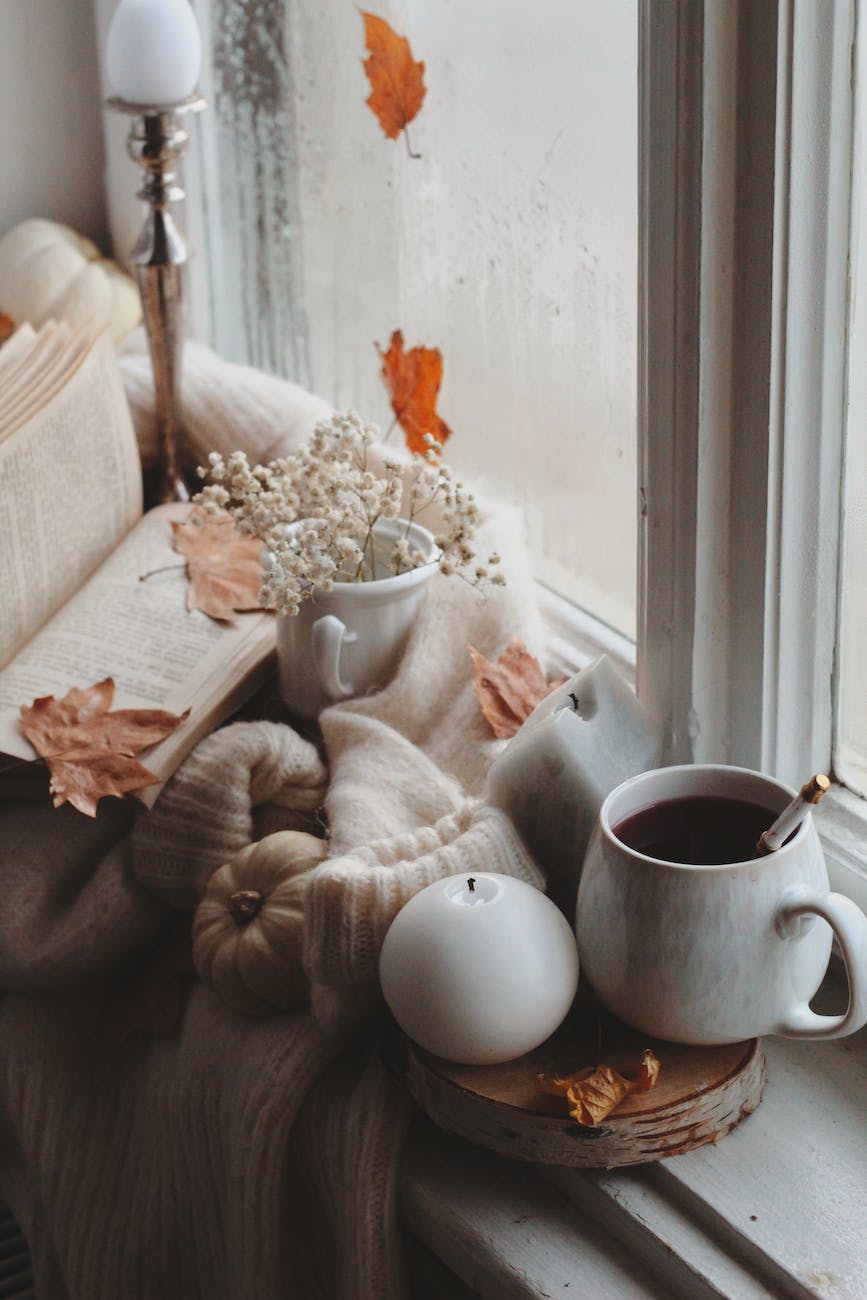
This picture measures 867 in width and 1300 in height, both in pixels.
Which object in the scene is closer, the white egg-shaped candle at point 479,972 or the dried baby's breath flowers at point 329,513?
the white egg-shaped candle at point 479,972

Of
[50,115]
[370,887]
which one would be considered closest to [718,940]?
[370,887]

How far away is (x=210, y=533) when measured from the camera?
3.76ft

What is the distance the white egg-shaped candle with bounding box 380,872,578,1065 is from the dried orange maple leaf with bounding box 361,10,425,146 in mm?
738

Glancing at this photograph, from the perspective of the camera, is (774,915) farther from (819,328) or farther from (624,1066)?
(819,328)

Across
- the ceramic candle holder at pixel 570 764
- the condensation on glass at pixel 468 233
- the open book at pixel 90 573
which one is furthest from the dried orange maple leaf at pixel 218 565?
the ceramic candle holder at pixel 570 764

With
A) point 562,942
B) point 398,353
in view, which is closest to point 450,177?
point 398,353

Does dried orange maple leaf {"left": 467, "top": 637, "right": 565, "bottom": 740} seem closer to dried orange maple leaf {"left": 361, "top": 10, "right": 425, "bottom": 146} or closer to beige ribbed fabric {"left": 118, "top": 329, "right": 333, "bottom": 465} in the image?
beige ribbed fabric {"left": 118, "top": 329, "right": 333, "bottom": 465}

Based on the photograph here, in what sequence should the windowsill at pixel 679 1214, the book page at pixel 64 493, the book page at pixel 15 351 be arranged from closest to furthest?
the windowsill at pixel 679 1214
the book page at pixel 64 493
the book page at pixel 15 351

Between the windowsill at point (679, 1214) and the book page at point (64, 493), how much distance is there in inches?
21.8

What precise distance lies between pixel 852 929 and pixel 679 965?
82 mm

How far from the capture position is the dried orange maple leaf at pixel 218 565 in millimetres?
1064

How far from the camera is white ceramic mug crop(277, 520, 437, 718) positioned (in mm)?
937

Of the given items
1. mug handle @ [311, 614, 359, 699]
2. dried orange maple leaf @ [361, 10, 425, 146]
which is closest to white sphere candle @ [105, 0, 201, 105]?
dried orange maple leaf @ [361, 10, 425, 146]

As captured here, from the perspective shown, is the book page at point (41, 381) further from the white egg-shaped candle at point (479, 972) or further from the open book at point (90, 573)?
the white egg-shaped candle at point (479, 972)
